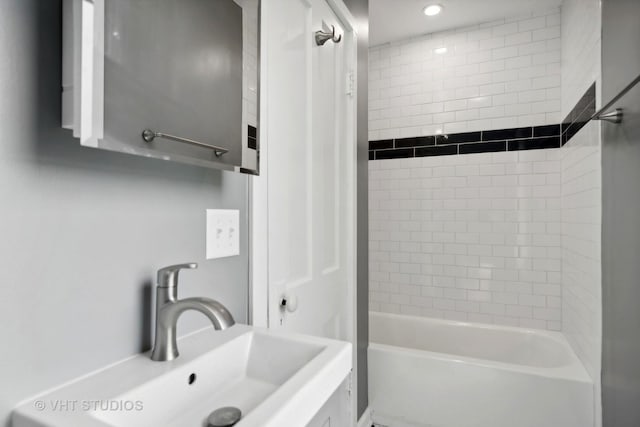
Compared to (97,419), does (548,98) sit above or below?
above

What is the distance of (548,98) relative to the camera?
246 centimetres

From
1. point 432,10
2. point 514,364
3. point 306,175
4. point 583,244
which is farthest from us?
point 432,10

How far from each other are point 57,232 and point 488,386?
83.7 inches

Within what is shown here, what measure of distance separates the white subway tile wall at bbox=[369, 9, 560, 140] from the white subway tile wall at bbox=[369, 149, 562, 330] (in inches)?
11.5

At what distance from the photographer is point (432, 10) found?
2.46 meters

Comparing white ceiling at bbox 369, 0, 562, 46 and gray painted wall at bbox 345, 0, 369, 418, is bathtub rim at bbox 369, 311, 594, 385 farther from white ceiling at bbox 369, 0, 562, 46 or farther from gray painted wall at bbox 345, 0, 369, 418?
white ceiling at bbox 369, 0, 562, 46

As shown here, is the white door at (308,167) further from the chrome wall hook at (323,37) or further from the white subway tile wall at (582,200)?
the white subway tile wall at (582,200)

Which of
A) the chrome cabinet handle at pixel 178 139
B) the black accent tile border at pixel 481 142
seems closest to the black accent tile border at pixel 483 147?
the black accent tile border at pixel 481 142

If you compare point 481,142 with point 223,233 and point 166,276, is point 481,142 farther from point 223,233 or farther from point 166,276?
point 166,276

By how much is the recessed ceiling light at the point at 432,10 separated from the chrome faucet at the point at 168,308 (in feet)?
8.33

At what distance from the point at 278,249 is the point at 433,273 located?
6.33 feet

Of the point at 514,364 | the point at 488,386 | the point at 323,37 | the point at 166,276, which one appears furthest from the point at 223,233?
the point at 514,364

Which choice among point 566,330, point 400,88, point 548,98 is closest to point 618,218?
point 566,330

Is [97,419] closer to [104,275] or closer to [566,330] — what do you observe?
[104,275]
